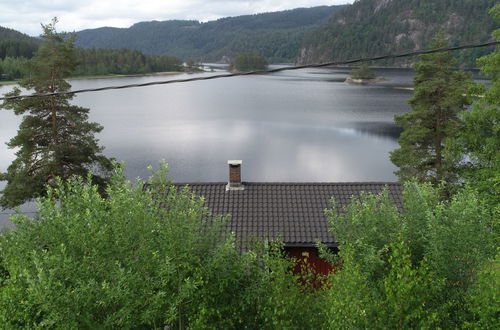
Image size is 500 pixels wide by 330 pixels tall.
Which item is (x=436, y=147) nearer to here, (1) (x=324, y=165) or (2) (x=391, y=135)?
(1) (x=324, y=165)

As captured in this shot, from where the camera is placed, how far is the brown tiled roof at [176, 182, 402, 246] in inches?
587

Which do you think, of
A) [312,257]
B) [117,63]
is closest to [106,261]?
[312,257]

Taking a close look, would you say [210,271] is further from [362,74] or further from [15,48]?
[15,48]

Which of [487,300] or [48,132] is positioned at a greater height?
[487,300]

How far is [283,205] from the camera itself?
16047 mm

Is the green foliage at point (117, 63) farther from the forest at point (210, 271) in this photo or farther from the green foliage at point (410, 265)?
the green foliage at point (410, 265)

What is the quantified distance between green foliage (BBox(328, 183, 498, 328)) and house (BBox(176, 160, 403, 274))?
262 inches

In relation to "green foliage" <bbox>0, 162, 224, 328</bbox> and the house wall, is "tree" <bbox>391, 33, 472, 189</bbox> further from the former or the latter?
"green foliage" <bbox>0, 162, 224, 328</bbox>

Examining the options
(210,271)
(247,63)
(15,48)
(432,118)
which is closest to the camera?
(210,271)

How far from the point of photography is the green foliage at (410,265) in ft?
20.8

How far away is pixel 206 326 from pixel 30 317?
7.49 ft

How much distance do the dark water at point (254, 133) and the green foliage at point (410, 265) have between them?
2748cm

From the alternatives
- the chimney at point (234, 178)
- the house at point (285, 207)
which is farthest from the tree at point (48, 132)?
the chimney at point (234, 178)

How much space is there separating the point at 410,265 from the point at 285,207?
31.5 feet
